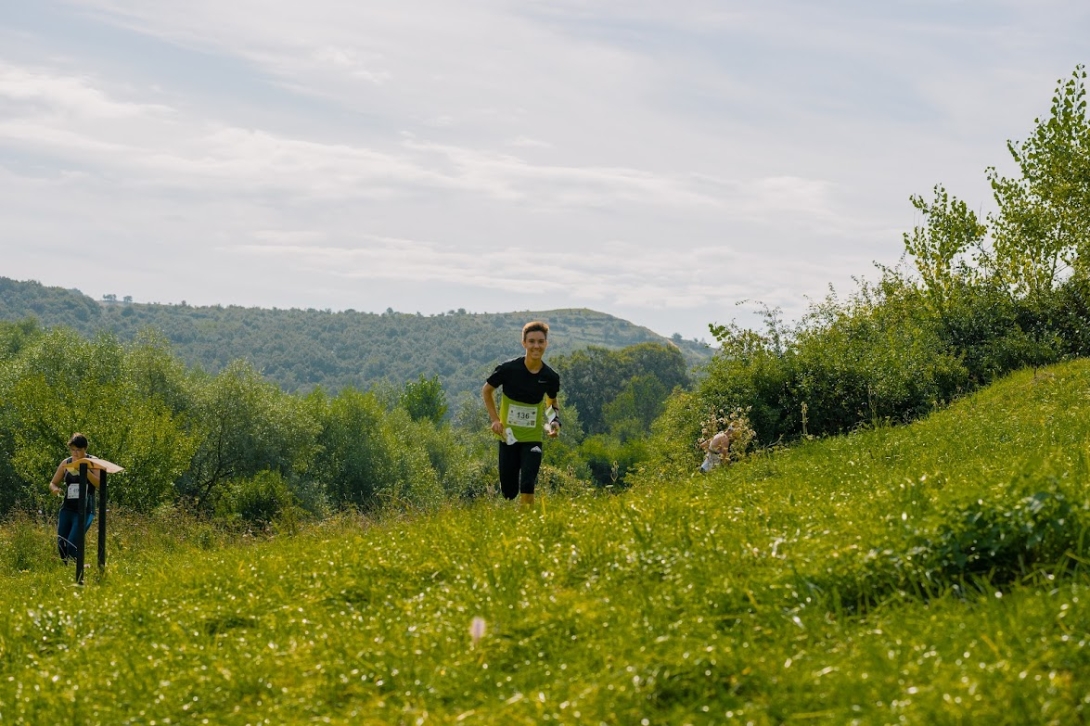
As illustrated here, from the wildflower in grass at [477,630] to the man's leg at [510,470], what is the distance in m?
5.29

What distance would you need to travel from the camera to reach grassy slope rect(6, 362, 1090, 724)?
14.3 feet

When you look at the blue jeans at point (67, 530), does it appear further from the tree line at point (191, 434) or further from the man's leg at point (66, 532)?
the tree line at point (191, 434)

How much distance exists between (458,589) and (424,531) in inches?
75.7

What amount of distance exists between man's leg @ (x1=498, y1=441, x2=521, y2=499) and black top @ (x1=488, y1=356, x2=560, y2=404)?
54cm

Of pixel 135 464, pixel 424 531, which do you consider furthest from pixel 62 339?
pixel 424 531

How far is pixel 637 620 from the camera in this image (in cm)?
524

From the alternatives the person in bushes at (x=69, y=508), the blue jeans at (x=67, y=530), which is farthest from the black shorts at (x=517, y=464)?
the blue jeans at (x=67, y=530)

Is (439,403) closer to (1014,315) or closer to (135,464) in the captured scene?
(135,464)

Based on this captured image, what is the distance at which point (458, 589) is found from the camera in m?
6.23

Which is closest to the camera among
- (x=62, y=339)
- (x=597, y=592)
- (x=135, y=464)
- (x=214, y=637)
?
(x=597, y=592)

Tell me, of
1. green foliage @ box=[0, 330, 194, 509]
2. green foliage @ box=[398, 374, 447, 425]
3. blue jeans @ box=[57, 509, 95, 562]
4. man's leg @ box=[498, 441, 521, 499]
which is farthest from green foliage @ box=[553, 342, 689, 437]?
man's leg @ box=[498, 441, 521, 499]

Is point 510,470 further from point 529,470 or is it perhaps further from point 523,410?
point 523,410

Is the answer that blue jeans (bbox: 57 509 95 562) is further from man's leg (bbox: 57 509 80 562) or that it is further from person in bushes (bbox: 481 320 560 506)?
person in bushes (bbox: 481 320 560 506)

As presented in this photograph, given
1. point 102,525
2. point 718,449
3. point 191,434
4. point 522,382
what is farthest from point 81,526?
point 191,434
